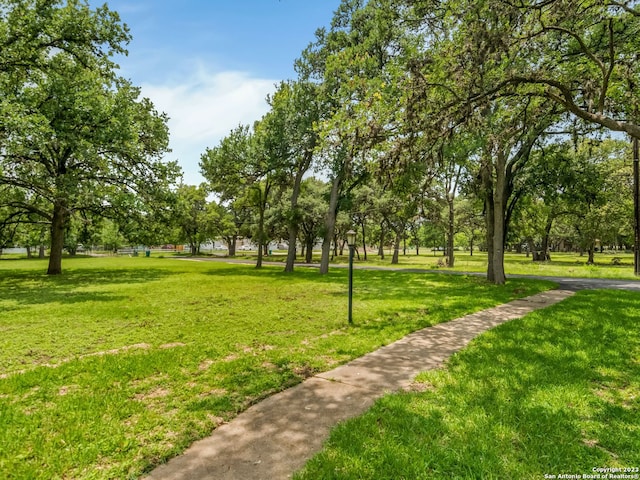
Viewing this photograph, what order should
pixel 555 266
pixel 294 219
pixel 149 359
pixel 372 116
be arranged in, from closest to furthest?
pixel 149 359
pixel 372 116
pixel 294 219
pixel 555 266

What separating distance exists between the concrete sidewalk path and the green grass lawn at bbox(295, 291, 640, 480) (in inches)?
8.3

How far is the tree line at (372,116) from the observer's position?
576cm

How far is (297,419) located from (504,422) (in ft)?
6.72

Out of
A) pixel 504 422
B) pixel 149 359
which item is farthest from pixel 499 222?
pixel 149 359

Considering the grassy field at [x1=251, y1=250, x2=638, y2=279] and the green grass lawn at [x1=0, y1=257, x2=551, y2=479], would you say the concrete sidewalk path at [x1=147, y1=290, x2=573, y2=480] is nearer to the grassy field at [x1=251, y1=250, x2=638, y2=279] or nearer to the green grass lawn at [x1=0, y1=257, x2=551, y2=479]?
the green grass lawn at [x1=0, y1=257, x2=551, y2=479]

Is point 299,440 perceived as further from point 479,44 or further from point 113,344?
point 479,44

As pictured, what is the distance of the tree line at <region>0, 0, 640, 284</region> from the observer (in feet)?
18.9

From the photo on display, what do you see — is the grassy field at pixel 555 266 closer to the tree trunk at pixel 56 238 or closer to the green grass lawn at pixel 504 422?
the green grass lawn at pixel 504 422

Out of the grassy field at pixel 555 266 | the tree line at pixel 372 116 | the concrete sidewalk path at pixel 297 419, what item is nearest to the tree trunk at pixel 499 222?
the tree line at pixel 372 116

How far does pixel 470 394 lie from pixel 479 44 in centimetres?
505

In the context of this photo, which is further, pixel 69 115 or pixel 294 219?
pixel 294 219

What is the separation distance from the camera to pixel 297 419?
11.1ft

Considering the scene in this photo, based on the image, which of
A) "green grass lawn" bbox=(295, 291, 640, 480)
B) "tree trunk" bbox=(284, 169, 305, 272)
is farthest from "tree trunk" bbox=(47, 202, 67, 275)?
"green grass lawn" bbox=(295, 291, 640, 480)

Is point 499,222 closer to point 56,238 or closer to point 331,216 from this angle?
point 331,216
